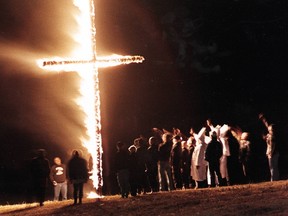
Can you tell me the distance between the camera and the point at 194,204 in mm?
15156

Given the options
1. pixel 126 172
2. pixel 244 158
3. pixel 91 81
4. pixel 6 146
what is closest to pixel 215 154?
pixel 244 158

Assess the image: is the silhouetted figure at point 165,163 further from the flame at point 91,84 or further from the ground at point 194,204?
the ground at point 194,204

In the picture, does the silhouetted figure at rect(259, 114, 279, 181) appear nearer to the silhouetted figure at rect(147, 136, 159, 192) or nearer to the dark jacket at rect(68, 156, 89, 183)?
the silhouetted figure at rect(147, 136, 159, 192)

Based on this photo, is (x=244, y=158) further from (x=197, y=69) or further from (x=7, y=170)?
(x=197, y=69)

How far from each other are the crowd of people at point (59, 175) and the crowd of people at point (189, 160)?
1.07 meters

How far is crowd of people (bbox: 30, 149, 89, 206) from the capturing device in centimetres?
1780

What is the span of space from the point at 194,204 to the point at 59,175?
7.73 metres

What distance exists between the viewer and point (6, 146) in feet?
151

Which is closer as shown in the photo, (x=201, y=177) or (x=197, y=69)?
(x=201, y=177)

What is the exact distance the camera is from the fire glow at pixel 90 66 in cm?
1853

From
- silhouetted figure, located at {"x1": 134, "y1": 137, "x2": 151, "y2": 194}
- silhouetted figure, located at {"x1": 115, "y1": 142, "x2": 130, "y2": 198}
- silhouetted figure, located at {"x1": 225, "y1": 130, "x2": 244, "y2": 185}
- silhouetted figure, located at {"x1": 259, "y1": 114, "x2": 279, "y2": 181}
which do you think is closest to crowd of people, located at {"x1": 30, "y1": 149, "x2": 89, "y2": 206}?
silhouetted figure, located at {"x1": 115, "y1": 142, "x2": 130, "y2": 198}

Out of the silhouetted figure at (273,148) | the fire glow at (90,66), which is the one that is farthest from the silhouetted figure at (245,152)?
the fire glow at (90,66)

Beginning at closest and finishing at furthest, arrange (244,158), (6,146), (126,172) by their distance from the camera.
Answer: (126,172)
(244,158)
(6,146)

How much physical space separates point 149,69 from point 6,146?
41.0 ft
